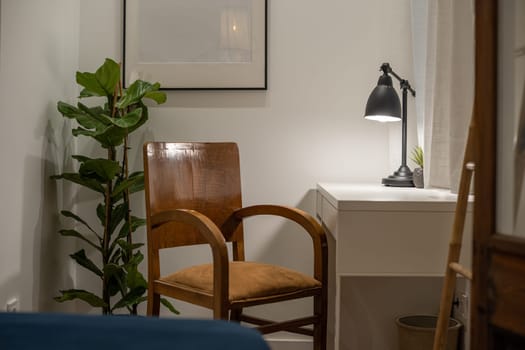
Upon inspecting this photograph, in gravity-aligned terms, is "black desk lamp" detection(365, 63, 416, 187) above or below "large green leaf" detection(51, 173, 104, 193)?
above

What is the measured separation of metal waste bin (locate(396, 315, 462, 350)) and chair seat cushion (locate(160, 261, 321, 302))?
0.62 m

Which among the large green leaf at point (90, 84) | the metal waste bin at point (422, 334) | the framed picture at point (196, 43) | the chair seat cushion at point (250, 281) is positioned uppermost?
the framed picture at point (196, 43)

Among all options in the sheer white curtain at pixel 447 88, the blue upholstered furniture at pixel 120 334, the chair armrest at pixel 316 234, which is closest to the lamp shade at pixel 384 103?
the sheer white curtain at pixel 447 88

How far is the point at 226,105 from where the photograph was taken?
2.90 meters

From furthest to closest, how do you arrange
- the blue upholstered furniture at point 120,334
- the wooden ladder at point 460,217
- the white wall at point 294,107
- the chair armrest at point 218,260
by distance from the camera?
the white wall at point 294,107 → the chair armrest at point 218,260 → the wooden ladder at point 460,217 → the blue upholstered furniture at point 120,334

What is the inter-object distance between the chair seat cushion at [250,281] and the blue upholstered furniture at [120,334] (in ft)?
3.70

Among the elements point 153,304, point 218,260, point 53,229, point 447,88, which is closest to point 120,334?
point 218,260

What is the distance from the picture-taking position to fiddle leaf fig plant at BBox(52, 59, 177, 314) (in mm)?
2525

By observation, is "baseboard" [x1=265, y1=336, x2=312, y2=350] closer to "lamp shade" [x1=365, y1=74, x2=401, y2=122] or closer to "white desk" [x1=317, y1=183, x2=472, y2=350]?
"white desk" [x1=317, y1=183, x2=472, y2=350]

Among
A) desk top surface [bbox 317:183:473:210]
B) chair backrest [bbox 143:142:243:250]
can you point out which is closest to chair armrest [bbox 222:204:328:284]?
desk top surface [bbox 317:183:473:210]

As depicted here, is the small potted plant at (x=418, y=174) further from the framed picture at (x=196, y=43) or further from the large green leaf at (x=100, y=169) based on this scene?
the large green leaf at (x=100, y=169)

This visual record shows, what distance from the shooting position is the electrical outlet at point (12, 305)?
2.29 meters

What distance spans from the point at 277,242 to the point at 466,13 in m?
1.37

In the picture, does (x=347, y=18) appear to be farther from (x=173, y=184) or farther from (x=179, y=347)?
(x=179, y=347)
